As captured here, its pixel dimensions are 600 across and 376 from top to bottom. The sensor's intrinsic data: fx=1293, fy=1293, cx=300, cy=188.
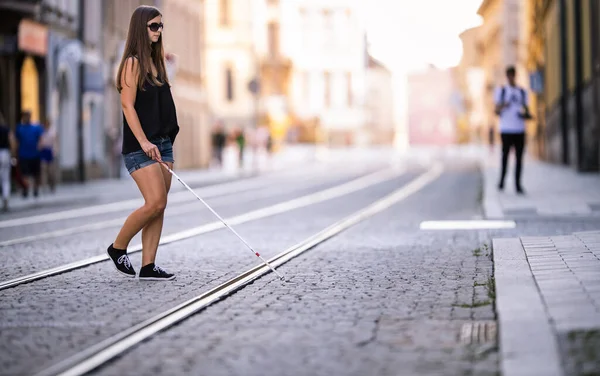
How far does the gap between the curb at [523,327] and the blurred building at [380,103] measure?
4795 inches

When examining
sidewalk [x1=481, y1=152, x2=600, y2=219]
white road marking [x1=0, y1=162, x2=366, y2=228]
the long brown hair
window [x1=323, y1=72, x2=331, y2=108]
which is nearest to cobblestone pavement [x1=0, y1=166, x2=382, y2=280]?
white road marking [x1=0, y1=162, x2=366, y2=228]

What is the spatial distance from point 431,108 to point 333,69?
70.4ft

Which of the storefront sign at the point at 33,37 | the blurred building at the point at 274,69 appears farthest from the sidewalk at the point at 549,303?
the blurred building at the point at 274,69

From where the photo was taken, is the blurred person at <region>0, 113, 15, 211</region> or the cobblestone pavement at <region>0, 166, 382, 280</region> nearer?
the cobblestone pavement at <region>0, 166, 382, 280</region>

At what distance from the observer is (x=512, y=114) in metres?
19.8

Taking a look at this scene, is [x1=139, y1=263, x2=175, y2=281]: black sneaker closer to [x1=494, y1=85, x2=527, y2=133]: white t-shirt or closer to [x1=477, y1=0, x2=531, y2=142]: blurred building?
[x1=494, y1=85, x2=527, y2=133]: white t-shirt

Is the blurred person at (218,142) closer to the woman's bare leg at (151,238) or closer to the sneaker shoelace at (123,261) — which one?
the sneaker shoelace at (123,261)

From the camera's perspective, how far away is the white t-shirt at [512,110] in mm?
19734

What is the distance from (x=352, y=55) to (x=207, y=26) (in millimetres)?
31063

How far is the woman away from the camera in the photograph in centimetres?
888

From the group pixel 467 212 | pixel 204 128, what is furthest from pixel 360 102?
pixel 467 212

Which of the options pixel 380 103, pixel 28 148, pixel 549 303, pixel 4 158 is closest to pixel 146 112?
pixel 549 303

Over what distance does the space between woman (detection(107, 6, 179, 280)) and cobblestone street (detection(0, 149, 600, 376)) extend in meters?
0.68

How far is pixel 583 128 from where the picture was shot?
30.1m
